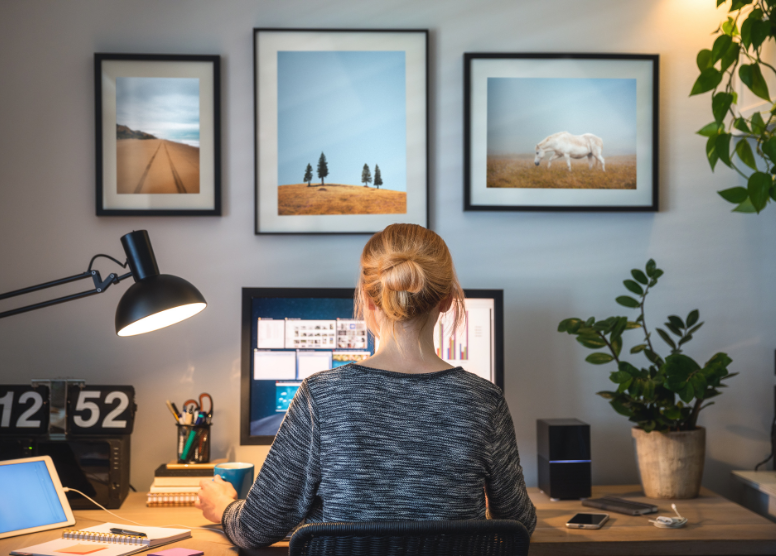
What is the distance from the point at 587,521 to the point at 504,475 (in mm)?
538

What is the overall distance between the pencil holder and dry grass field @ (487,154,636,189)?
1.15 m

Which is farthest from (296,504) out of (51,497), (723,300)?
(723,300)

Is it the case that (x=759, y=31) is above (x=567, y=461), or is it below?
above

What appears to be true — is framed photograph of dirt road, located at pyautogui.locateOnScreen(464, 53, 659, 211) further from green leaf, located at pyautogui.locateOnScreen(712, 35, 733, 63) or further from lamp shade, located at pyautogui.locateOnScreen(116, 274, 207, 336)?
lamp shade, located at pyautogui.locateOnScreen(116, 274, 207, 336)

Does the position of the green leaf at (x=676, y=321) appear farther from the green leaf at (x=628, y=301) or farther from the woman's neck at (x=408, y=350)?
the woman's neck at (x=408, y=350)

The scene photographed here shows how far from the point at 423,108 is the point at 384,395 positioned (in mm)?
1174

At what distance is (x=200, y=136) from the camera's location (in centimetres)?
190

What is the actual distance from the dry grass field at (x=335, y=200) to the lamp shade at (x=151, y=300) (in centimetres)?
68

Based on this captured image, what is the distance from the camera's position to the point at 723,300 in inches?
78.2

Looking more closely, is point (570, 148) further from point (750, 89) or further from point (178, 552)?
point (178, 552)

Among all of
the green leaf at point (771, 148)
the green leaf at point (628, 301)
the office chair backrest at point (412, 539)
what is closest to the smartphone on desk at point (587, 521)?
the green leaf at point (628, 301)

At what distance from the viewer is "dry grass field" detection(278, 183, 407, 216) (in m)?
1.91

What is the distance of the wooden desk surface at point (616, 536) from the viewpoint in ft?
4.43

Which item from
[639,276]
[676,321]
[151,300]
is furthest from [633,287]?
[151,300]
